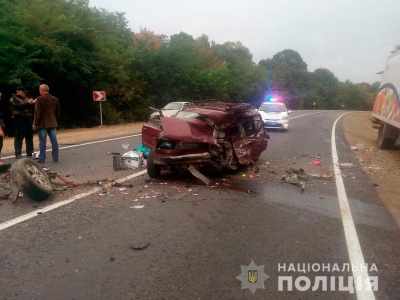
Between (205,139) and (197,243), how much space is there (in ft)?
10.4

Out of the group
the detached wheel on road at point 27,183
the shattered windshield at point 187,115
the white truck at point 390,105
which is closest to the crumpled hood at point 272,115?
the white truck at point 390,105

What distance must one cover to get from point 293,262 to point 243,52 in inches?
3285

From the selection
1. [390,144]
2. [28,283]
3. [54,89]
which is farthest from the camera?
[54,89]

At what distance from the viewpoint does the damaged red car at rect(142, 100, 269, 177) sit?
7.15m

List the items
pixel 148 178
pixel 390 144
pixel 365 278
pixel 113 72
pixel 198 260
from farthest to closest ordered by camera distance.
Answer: pixel 113 72 < pixel 390 144 < pixel 148 178 < pixel 198 260 < pixel 365 278

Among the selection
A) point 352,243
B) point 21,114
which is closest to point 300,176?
point 352,243

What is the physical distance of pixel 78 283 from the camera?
3.36 meters

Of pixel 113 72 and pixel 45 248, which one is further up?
pixel 113 72

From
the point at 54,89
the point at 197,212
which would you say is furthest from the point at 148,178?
the point at 54,89

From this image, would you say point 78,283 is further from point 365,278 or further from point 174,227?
point 365,278

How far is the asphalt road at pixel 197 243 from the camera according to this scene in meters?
3.38

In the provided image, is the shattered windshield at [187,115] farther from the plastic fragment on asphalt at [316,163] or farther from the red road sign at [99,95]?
the red road sign at [99,95]

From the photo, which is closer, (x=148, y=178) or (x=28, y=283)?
(x=28, y=283)
